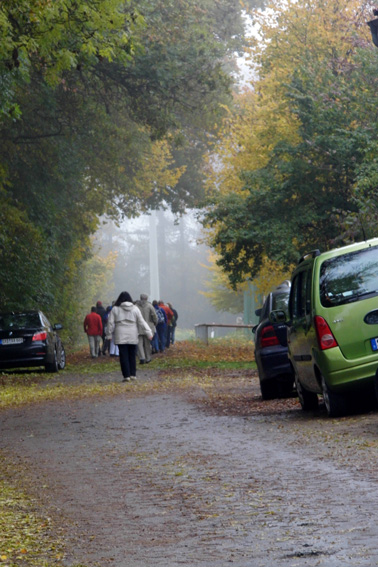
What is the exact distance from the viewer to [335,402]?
40.0 ft

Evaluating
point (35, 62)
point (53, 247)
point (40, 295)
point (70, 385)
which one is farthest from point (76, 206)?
point (70, 385)

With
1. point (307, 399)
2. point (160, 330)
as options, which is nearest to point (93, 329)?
point (160, 330)

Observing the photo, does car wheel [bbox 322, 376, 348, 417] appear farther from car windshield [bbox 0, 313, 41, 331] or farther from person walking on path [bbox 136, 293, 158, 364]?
person walking on path [bbox 136, 293, 158, 364]

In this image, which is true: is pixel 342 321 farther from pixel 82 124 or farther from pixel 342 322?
pixel 82 124

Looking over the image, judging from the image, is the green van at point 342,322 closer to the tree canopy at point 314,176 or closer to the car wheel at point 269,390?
the car wheel at point 269,390

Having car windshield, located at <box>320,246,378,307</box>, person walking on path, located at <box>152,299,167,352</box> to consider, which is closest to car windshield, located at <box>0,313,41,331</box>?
person walking on path, located at <box>152,299,167,352</box>

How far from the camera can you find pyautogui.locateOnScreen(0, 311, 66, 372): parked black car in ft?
90.2

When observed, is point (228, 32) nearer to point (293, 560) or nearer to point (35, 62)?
point (35, 62)

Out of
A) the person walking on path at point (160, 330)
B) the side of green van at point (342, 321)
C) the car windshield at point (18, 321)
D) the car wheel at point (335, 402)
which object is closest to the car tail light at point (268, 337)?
the side of green van at point (342, 321)

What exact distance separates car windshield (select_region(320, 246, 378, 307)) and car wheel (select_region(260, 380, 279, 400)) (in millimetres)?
4511

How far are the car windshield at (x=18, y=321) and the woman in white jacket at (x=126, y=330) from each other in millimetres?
5340

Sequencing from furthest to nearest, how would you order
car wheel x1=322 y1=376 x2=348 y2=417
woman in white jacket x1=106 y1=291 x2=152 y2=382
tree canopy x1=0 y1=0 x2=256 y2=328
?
tree canopy x1=0 y1=0 x2=256 y2=328, woman in white jacket x1=106 y1=291 x2=152 y2=382, car wheel x1=322 y1=376 x2=348 y2=417

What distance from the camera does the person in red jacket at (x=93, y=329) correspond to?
1431 inches

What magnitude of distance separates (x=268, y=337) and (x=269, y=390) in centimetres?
93
